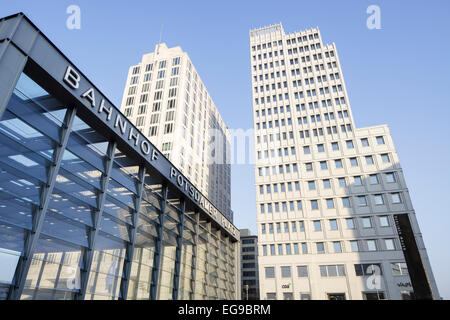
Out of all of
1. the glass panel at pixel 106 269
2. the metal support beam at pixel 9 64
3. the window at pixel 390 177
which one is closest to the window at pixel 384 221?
the window at pixel 390 177

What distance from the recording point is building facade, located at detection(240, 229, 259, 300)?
118 m

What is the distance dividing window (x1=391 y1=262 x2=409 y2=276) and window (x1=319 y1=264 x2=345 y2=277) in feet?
24.8

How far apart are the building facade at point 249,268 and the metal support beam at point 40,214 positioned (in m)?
109

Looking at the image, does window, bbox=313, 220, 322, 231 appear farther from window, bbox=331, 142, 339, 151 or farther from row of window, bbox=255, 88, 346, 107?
row of window, bbox=255, 88, 346, 107

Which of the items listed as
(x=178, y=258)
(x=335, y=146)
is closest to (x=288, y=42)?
(x=335, y=146)

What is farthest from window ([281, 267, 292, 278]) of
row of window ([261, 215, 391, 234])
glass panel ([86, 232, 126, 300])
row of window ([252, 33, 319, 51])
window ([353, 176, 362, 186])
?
row of window ([252, 33, 319, 51])

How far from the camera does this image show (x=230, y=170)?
119m

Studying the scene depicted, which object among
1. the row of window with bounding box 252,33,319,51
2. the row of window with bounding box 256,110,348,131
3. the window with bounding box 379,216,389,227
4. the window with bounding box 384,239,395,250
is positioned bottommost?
the window with bounding box 384,239,395,250

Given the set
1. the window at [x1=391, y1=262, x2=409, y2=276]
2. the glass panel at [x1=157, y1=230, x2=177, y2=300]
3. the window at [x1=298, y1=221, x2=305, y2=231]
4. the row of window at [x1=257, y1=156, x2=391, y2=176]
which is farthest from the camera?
the row of window at [x1=257, y1=156, x2=391, y2=176]

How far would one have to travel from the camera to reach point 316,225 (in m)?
54.6

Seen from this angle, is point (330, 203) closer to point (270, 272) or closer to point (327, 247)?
point (327, 247)

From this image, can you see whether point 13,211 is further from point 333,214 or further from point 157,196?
point 333,214

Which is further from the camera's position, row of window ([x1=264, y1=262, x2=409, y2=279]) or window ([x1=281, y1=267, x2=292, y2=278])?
window ([x1=281, y1=267, x2=292, y2=278])
